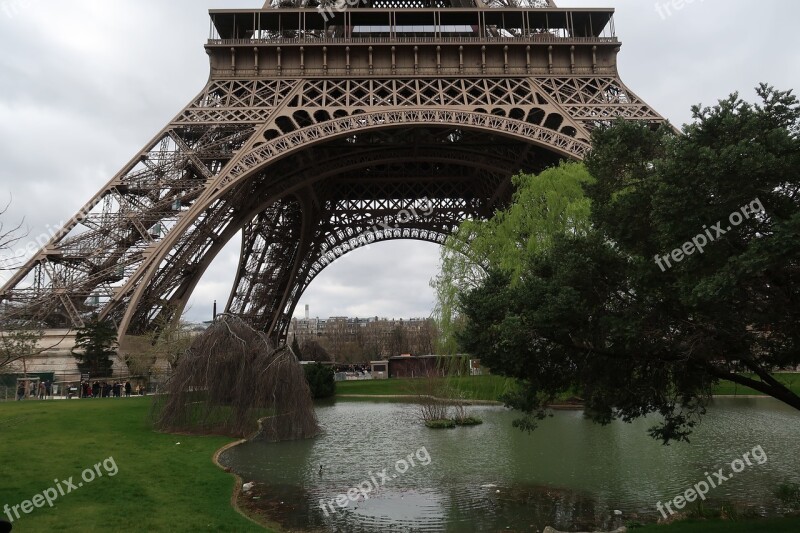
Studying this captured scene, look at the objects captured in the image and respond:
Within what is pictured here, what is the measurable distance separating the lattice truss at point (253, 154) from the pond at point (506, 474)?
10.6 meters

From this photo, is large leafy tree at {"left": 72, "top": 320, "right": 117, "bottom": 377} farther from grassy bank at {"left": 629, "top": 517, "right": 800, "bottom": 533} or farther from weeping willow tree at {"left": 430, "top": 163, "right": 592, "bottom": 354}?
grassy bank at {"left": 629, "top": 517, "right": 800, "bottom": 533}

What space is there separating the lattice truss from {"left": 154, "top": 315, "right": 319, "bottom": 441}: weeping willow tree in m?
6.50

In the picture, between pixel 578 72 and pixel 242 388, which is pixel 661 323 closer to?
pixel 242 388

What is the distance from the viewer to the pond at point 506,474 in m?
9.28

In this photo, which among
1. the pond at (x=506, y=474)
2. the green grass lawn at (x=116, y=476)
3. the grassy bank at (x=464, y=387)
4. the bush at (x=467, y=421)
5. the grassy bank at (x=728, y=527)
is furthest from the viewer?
the grassy bank at (x=464, y=387)

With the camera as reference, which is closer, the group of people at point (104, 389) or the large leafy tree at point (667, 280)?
the large leafy tree at point (667, 280)

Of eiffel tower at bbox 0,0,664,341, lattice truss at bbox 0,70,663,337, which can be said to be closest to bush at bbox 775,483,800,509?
eiffel tower at bbox 0,0,664,341

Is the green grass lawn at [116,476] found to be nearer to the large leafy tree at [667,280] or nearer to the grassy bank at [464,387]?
the large leafy tree at [667,280]

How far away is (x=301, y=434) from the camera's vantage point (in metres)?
16.8

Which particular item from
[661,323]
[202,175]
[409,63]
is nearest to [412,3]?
[409,63]

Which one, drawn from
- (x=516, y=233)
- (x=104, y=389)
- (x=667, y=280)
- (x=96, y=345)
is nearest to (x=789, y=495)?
(x=667, y=280)

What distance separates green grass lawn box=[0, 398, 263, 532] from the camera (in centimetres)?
827

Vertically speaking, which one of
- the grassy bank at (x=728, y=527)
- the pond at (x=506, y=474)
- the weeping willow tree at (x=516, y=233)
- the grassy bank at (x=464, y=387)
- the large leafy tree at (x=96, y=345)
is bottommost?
the pond at (x=506, y=474)

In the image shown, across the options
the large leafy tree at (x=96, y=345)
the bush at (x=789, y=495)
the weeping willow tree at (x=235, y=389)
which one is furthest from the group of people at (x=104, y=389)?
the bush at (x=789, y=495)
